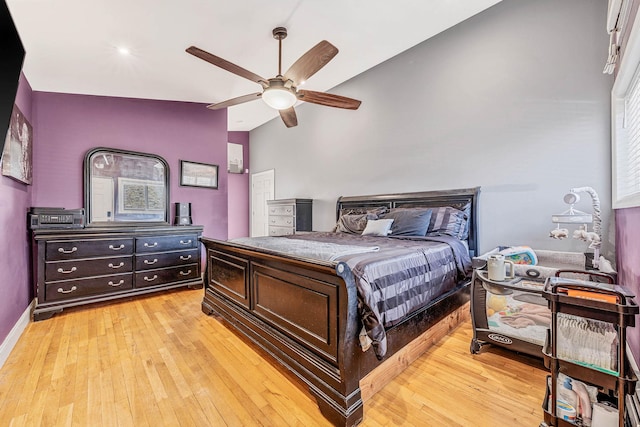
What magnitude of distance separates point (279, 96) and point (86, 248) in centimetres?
278

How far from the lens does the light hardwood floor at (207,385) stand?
153 cm

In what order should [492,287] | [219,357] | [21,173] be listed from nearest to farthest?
[492,287]
[219,357]
[21,173]

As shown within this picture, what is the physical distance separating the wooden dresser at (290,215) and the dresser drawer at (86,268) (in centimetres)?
246

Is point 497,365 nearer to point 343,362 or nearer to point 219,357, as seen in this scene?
point 343,362

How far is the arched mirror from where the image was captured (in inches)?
140

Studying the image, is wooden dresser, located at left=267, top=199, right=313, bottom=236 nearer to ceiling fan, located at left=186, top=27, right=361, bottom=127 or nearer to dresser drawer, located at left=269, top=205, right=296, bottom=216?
dresser drawer, located at left=269, top=205, right=296, bottom=216

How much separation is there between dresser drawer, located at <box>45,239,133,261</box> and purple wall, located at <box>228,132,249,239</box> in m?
3.71

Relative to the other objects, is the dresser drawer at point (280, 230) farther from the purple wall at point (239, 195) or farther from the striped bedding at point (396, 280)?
the striped bedding at point (396, 280)

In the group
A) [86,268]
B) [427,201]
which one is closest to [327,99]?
[427,201]

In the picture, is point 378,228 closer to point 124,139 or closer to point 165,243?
point 165,243

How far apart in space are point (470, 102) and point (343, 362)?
322 cm

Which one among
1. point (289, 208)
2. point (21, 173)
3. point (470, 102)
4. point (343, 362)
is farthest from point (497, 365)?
point (21, 173)

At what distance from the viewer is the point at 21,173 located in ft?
8.81

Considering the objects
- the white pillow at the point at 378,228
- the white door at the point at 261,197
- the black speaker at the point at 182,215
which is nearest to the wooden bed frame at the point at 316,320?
the white pillow at the point at 378,228
